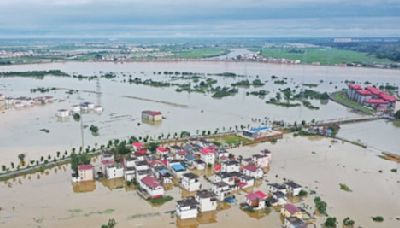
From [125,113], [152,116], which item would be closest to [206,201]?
[152,116]

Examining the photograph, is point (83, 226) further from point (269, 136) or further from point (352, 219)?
point (269, 136)

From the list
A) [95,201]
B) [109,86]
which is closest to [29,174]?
[95,201]

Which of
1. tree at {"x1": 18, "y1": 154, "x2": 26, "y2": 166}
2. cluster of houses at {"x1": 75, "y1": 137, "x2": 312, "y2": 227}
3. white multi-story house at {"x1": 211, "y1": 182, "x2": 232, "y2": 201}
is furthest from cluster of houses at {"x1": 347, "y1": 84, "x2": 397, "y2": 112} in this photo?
tree at {"x1": 18, "y1": 154, "x2": 26, "y2": 166}

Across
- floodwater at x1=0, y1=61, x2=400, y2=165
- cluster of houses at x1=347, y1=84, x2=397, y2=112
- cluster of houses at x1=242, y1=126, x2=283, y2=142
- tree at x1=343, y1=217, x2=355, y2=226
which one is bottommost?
tree at x1=343, y1=217, x2=355, y2=226

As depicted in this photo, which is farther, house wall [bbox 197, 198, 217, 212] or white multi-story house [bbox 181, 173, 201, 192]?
white multi-story house [bbox 181, 173, 201, 192]

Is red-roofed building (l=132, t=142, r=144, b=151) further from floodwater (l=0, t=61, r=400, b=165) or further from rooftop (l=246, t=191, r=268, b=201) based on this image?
rooftop (l=246, t=191, r=268, b=201)

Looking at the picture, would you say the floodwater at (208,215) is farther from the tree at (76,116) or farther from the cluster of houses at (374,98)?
A: the cluster of houses at (374,98)
